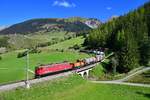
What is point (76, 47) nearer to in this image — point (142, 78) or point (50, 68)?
point (142, 78)

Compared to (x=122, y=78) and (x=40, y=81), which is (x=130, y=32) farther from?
(x=40, y=81)

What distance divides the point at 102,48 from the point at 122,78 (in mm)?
64766

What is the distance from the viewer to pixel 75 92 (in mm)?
72000

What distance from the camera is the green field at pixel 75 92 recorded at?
60.4 metres

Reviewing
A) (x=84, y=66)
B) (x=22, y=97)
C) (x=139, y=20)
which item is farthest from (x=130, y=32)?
(x=22, y=97)

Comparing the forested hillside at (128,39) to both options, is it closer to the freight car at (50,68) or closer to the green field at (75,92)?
the freight car at (50,68)

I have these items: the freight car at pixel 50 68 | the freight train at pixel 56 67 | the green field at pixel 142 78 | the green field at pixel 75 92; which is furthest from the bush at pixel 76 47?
the green field at pixel 75 92

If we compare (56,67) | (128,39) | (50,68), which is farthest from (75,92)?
(128,39)

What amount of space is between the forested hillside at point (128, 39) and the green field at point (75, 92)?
118ft

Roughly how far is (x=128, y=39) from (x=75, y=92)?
6206 centimetres

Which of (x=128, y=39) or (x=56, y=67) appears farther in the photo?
(x=128, y=39)

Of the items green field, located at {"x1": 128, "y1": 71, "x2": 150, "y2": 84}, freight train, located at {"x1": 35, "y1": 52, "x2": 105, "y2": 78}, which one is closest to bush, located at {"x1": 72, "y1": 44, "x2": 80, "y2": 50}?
freight train, located at {"x1": 35, "y1": 52, "x2": 105, "y2": 78}

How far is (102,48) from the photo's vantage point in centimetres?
16600

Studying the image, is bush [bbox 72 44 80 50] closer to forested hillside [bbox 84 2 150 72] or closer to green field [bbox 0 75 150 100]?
forested hillside [bbox 84 2 150 72]
